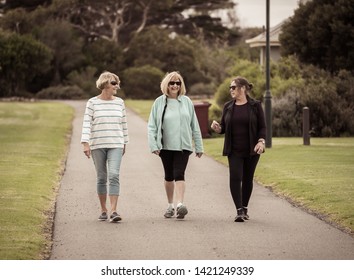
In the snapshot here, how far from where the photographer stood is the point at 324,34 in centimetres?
3991

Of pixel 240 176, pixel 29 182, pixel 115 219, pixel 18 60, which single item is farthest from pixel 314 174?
pixel 18 60

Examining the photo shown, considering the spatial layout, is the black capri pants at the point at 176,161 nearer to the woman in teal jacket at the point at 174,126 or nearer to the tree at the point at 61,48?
the woman in teal jacket at the point at 174,126

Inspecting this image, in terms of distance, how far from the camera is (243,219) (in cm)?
1232

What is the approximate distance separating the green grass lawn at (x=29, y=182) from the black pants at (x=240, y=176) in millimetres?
2438

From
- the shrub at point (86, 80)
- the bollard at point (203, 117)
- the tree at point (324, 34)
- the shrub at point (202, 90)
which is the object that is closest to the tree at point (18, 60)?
the shrub at point (86, 80)

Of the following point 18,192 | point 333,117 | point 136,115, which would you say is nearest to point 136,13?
point 136,115

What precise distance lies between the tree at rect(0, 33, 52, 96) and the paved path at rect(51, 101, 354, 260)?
169 ft

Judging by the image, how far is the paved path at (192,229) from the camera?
392 inches

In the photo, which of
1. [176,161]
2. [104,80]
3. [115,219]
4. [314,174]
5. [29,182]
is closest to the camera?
[104,80]

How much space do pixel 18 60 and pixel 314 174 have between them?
52.2m

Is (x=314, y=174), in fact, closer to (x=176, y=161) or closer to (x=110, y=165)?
(x=176, y=161)

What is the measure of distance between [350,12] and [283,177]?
75.8ft

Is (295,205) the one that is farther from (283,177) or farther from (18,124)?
(18,124)

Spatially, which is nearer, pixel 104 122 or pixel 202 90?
pixel 104 122
